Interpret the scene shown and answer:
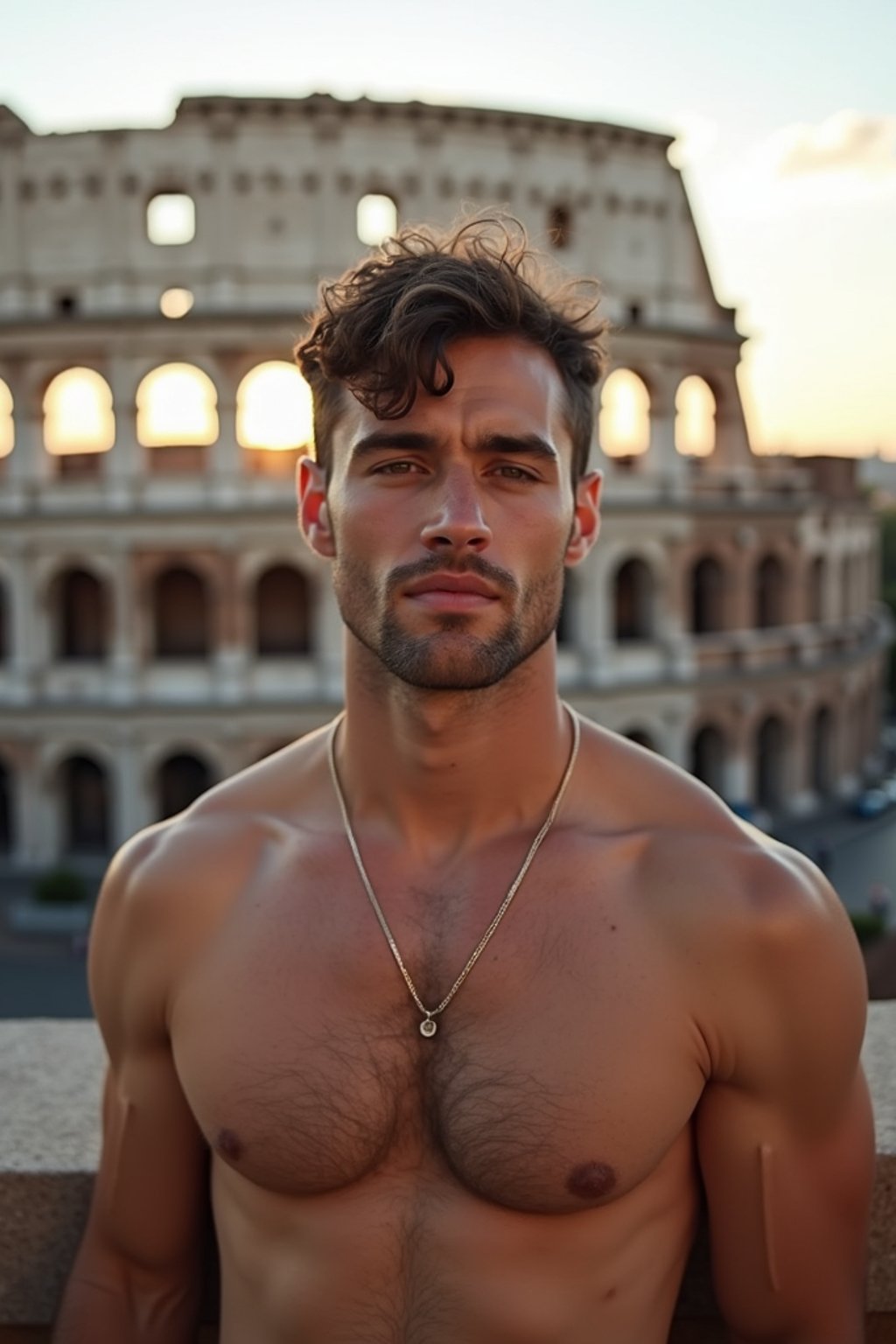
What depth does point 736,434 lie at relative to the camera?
28641 mm

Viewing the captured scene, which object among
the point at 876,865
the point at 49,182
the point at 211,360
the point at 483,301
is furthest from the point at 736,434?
the point at 483,301

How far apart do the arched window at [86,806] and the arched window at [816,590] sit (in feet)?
58.3

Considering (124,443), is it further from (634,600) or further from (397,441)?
(397,441)

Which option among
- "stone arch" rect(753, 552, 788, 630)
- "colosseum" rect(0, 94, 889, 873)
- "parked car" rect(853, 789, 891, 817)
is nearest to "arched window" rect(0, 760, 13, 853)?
"colosseum" rect(0, 94, 889, 873)

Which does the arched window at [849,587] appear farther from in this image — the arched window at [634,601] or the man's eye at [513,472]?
the man's eye at [513,472]

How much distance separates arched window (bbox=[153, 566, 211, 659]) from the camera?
85.3 ft

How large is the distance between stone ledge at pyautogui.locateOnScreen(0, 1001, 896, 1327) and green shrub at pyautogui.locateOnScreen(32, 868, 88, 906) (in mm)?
20462

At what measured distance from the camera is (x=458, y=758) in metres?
2.71

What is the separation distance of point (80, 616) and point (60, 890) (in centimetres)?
664

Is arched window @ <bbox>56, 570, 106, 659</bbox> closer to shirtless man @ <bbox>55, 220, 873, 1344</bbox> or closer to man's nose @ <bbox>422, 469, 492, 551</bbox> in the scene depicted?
shirtless man @ <bbox>55, 220, 873, 1344</bbox>

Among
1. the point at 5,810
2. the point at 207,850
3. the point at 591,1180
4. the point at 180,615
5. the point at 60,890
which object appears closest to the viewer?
the point at 591,1180

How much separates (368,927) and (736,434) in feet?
90.5

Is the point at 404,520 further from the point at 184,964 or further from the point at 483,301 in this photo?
the point at 184,964

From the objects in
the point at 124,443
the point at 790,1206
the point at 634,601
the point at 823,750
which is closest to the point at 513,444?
the point at 790,1206
